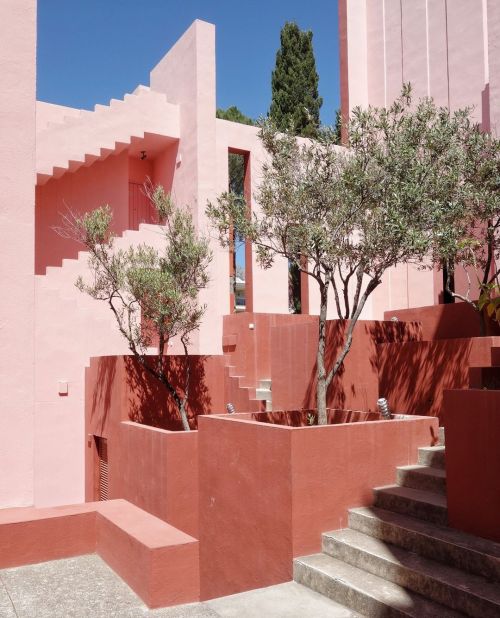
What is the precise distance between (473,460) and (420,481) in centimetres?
112

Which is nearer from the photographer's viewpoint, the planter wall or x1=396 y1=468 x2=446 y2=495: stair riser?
the planter wall

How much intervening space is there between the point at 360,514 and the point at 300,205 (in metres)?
3.66

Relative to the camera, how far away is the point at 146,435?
33.0ft

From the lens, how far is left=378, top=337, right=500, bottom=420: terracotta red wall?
7883mm

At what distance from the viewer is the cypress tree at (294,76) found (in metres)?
23.0

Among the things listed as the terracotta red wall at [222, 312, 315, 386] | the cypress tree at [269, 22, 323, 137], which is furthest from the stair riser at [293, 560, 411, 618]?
the cypress tree at [269, 22, 323, 137]

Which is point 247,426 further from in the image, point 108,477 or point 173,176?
point 173,176

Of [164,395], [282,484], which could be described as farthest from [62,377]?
[282,484]

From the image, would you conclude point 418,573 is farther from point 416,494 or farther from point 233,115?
point 233,115

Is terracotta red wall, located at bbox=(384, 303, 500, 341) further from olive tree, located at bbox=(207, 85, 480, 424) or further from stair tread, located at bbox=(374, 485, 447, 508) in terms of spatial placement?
stair tread, located at bbox=(374, 485, 447, 508)

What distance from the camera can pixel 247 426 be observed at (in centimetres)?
678

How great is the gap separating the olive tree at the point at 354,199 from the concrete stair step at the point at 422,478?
49.2 inches

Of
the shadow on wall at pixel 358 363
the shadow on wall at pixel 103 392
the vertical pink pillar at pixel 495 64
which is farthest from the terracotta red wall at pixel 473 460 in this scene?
the vertical pink pillar at pixel 495 64

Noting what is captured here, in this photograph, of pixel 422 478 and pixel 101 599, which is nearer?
pixel 101 599
